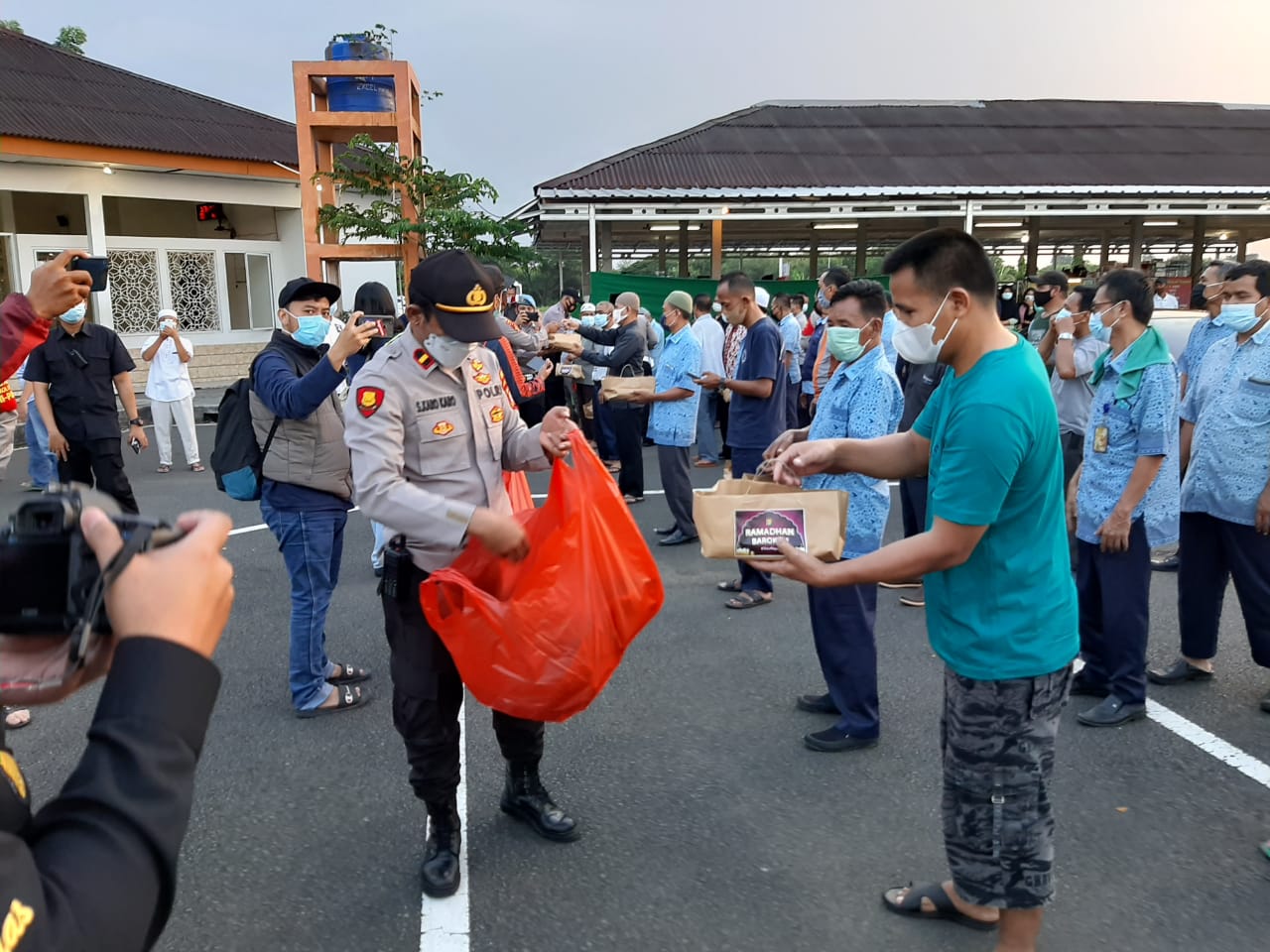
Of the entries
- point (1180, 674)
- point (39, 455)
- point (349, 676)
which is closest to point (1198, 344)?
point (1180, 674)

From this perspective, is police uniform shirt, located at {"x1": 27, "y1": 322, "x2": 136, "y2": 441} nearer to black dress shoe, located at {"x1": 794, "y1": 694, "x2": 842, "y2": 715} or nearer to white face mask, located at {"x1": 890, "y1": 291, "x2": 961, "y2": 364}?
black dress shoe, located at {"x1": 794, "y1": 694, "x2": 842, "y2": 715}

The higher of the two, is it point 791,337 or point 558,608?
point 791,337

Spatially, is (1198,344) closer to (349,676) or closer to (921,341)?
(921,341)

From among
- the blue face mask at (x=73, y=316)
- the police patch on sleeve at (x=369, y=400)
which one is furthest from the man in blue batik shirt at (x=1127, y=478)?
the blue face mask at (x=73, y=316)

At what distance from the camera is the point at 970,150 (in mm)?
17500

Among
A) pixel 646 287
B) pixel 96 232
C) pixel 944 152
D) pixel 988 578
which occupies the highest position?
pixel 944 152

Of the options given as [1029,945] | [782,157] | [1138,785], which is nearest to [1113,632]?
[1138,785]

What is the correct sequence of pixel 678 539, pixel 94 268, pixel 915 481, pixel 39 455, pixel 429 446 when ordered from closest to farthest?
pixel 429 446
pixel 94 268
pixel 915 481
pixel 678 539
pixel 39 455

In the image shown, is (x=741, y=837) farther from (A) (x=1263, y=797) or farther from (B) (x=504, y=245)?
(B) (x=504, y=245)

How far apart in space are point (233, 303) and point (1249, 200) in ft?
66.8

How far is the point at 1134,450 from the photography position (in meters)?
3.84

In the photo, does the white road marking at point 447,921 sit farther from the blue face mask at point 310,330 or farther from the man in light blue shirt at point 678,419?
the man in light blue shirt at point 678,419

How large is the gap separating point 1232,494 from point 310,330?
14.0 feet

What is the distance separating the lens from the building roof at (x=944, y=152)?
15797 millimetres
